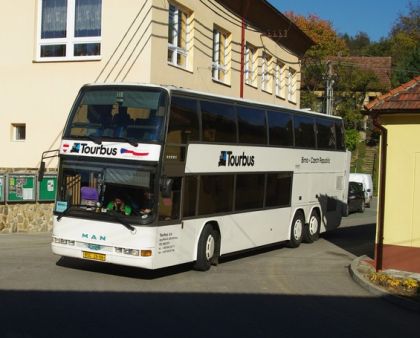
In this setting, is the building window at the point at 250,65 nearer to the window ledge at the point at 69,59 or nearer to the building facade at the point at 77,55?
the building facade at the point at 77,55

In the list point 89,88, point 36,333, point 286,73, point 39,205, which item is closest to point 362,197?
point 286,73

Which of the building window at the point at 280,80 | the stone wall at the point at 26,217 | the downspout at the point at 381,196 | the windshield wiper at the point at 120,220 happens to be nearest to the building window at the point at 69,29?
the stone wall at the point at 26,217

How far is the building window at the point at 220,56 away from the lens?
24281 millimetres

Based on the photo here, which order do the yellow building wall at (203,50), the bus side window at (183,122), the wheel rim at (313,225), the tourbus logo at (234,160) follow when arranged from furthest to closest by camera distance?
the yellow building wall at (203,50), the wheel rim at (313,225), the tourbus logo at (234,160), the bus side window at (183,122)

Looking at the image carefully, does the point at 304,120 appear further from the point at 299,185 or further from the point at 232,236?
the point at 232,236

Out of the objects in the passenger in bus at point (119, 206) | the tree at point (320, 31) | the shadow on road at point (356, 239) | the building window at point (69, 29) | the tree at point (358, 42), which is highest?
the tree at point (358, 42)

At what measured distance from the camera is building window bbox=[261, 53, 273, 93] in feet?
99.4

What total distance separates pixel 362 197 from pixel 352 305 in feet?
81.0

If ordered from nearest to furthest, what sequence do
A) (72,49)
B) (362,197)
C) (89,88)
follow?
(89,88) → (72,49) → (362,197)

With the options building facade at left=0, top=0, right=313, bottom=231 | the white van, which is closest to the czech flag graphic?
building facade at left=0, top=0, right=313, bottom=231

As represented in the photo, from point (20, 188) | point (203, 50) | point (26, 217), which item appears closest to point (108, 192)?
point (20, 188)

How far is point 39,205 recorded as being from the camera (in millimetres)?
17922

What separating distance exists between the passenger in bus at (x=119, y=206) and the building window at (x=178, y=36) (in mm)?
10176

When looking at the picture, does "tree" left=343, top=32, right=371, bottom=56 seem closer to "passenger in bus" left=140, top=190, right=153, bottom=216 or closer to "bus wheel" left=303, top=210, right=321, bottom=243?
"bus wheel" left=303, top=210, right=321, bottom=243
